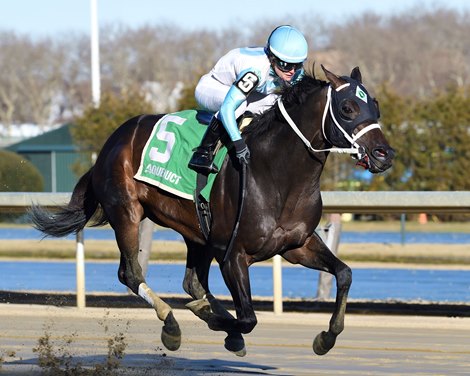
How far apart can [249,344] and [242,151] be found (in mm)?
2389

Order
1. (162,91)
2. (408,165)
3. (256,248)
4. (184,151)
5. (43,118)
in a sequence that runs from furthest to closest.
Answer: (43,118), (162,91), (408,165), (184,151), (256,248)

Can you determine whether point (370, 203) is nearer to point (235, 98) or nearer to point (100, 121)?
point (235, 98)

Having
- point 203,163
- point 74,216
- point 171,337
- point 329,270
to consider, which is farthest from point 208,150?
point 74,216

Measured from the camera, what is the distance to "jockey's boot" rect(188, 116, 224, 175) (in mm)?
7137

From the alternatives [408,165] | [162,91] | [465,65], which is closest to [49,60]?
[162,91]

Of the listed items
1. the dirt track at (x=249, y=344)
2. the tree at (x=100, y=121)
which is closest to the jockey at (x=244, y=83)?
the dirt track at (x=249, y=344)

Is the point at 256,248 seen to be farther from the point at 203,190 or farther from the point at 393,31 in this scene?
the point at 393,31

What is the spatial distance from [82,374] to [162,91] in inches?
2779

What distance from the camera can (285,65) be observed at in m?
7.05

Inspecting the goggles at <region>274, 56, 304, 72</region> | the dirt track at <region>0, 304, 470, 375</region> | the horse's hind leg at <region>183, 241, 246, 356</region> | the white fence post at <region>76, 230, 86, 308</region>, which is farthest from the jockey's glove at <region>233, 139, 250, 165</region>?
the white fence post at <region>76, 230, 86, 308</region>

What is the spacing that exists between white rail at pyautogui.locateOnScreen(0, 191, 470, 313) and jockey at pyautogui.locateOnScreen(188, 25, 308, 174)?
286 centimetres

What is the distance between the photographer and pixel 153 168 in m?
7.69

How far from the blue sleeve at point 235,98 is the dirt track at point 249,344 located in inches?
61.1

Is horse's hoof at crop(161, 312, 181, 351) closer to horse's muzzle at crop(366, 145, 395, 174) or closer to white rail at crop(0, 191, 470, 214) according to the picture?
horse's muzzle at crop(366, 145, 395, 174)
